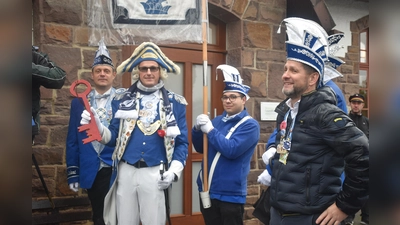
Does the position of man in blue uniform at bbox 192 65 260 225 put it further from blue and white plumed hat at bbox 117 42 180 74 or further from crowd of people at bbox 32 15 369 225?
blue and white plumed hat at bbox 117 42 180 74

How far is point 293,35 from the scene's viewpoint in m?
3.06

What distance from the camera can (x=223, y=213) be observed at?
413 centimetres

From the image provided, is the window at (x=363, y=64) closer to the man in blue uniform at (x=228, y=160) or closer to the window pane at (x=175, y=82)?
the window pane at (x=175, y=82)


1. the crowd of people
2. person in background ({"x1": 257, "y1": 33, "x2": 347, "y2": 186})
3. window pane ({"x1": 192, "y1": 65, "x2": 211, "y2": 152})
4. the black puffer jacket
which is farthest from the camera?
window pane ({"x1": 192, "y1": 65, "x2": 211, "y2": 152})

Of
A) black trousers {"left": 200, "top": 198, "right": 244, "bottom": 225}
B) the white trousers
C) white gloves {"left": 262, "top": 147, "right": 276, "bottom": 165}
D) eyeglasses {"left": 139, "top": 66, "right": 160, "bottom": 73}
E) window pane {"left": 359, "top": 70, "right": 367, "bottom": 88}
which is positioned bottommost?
black trousers {"left": 200, "top": 198, "right": 244, "bottom": 225}

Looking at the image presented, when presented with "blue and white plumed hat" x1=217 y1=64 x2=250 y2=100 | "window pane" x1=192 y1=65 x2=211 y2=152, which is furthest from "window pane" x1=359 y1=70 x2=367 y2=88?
"blue and white plumed hat" x1=217 y1=64 x2=250 y2=100

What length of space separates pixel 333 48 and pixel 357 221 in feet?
9.95

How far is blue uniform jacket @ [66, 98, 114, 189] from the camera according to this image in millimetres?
4234

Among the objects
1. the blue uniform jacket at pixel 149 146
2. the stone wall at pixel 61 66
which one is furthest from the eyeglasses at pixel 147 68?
the stone wall at pixel 61 66

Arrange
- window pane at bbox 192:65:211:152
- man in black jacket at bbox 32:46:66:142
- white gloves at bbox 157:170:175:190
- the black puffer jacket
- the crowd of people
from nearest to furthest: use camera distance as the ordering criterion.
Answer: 1. the black puffer jacket
2. the crowd of people
3. man in black jacket at bbox 32:46:66:142
4. white gloves at bbox 157:170:175:190
5. window pane at bbox 192:65:211:152

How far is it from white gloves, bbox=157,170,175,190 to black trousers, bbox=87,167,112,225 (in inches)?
35.4

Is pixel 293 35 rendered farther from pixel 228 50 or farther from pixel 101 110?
pixel 228 50

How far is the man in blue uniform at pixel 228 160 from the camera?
4.11 metres

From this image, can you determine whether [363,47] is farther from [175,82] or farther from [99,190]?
[99,190]
